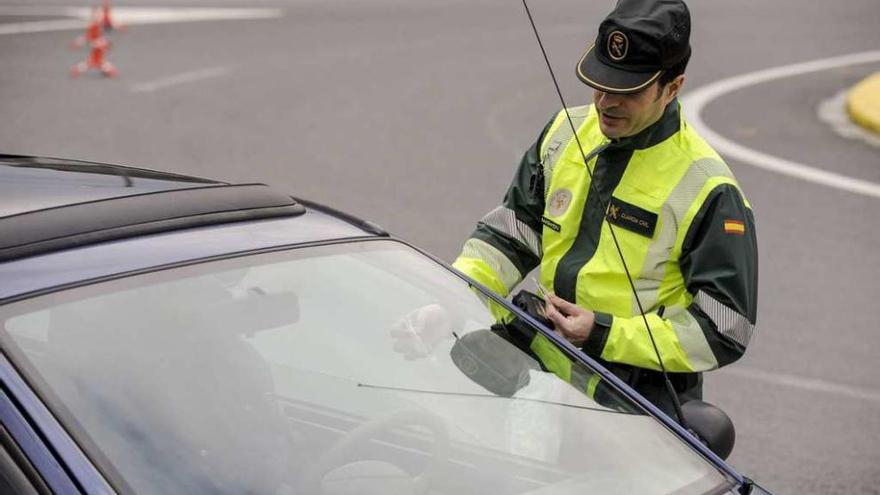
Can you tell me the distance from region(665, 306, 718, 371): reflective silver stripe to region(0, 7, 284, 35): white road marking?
44.6ft

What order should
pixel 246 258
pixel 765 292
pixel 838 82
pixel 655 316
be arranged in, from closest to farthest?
pixel 246 258
pixel 655 316
pixel 765 292
pixel 838 82

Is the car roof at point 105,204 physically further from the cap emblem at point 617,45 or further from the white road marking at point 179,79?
the white road marking at point 179,79

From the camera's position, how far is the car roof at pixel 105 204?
2.45 metres

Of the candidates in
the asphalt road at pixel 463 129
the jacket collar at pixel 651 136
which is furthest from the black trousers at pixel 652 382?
the asphalt road at pixel 463 129

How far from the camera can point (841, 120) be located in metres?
12.3

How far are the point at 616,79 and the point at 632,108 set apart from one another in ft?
0.29

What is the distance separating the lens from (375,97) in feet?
41.4

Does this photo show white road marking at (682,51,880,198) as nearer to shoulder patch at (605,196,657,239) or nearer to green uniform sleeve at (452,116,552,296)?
green uniform sleeve at (452,116,552,296)

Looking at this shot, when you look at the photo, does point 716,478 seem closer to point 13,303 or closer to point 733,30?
point 13,303

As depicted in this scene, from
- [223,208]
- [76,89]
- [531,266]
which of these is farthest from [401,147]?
[223,208]

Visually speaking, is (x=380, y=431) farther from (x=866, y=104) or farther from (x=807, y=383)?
(x=866, y=104)

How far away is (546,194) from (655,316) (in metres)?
0.44

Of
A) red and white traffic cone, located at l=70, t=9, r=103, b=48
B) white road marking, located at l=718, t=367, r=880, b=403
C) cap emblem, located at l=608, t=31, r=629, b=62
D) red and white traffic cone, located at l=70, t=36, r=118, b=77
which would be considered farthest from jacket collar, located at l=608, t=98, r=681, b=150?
red and white traffic cone, located at l=70, t=9, r=103, b=48

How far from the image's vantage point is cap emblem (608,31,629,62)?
3.07 m
